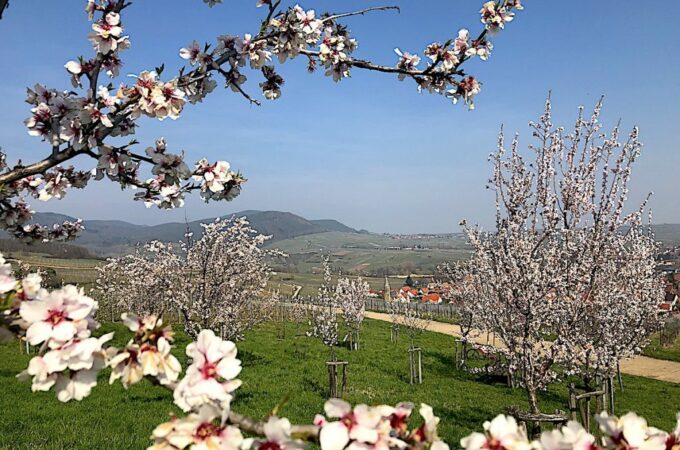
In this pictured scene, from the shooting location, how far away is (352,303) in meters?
20.1

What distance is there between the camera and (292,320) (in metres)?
29.7

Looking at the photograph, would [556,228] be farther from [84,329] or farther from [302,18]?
[84,329]

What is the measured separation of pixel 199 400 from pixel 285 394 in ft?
14.0

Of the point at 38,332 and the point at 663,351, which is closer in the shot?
the point at 38,332

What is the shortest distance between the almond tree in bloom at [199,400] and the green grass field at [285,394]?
3.25 meters

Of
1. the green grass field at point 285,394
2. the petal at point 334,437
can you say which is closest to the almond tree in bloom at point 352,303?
the green grass field at point 285,394

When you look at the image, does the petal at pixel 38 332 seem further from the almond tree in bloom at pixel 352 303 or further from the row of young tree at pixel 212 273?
the almond tree in bloom at pixel 352 303

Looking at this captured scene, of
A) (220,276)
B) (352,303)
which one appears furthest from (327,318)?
(220,276)

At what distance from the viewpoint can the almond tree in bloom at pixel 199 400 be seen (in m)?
1.13

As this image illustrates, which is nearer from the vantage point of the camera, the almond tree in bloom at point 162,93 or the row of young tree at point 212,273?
the almond tree in bloom at point 162,93

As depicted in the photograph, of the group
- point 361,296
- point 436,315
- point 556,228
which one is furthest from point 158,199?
point 436,315

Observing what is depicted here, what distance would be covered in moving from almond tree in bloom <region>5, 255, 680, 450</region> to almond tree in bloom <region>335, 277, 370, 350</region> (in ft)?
59.2

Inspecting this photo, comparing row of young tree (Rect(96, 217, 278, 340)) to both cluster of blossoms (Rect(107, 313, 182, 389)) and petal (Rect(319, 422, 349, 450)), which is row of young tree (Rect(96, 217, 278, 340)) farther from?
petal (Rect(319, 422, 349, 450))

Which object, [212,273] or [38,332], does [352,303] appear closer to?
[212,273]
